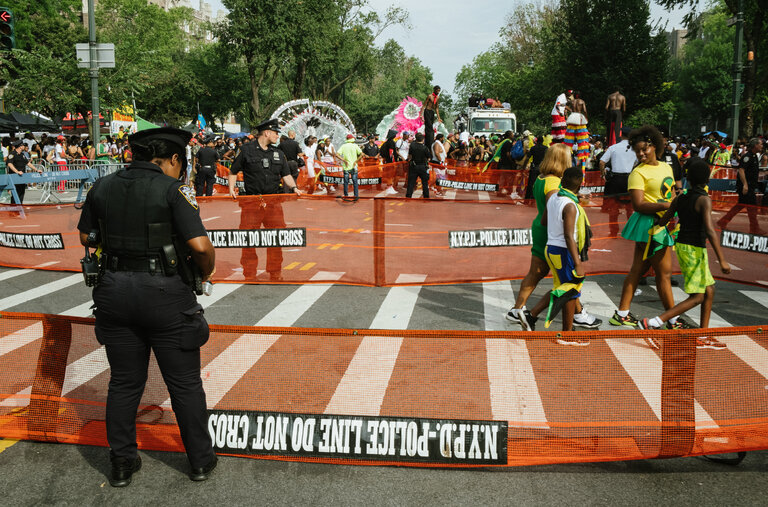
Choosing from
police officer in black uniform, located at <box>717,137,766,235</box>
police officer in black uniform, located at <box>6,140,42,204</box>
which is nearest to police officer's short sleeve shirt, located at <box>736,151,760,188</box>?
police officer in black uniform, located at <box>717,137,766,235</box>

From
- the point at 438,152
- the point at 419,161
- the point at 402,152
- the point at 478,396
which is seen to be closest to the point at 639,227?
the point at 478,396

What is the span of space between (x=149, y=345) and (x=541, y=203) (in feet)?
13.9

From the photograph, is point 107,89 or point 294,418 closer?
point 294,418

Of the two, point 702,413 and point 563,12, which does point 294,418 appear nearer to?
point 702,413

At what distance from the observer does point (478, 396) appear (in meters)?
4.04

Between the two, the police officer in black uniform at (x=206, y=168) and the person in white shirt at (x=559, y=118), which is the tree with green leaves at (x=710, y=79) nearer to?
the person in white shirt at (x=559, y=118)

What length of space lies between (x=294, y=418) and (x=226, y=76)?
55.1 metres

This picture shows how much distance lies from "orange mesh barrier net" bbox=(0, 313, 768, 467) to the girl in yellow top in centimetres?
299

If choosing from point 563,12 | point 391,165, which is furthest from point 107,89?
point 563,12

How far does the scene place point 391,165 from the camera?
23312mm

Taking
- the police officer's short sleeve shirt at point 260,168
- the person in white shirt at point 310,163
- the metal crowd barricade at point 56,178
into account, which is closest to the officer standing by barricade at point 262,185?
the police officer's short sleeve shirt at point 260,168

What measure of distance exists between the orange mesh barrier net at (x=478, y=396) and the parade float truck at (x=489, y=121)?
102 feet

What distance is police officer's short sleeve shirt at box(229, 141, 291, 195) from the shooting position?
9.53 metres

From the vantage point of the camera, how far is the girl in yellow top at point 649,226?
269 inches
